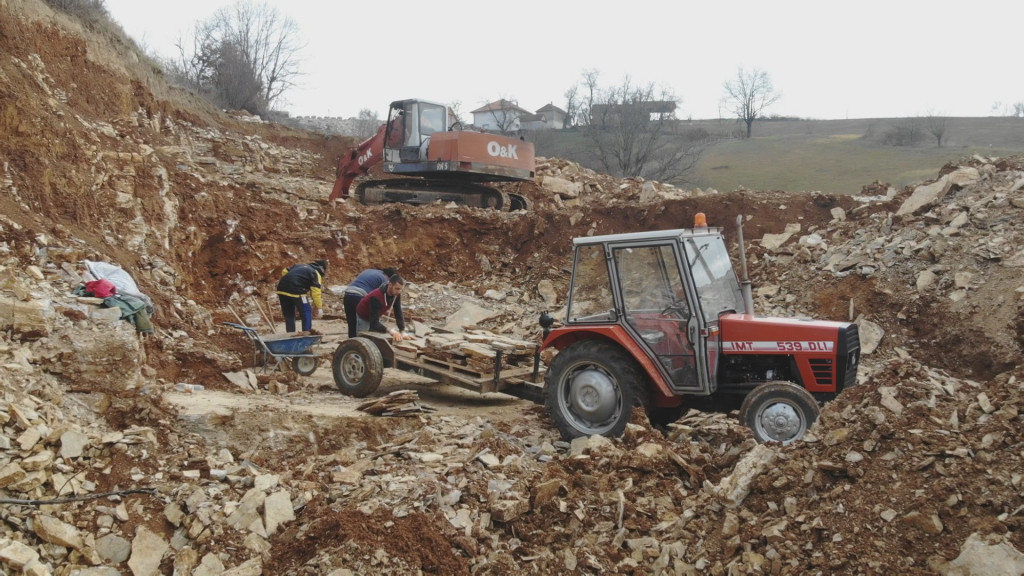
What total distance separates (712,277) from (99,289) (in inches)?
225

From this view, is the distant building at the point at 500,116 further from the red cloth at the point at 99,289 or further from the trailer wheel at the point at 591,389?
the trailer wheel at the point at 591,389

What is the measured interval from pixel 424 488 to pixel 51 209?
737 cm

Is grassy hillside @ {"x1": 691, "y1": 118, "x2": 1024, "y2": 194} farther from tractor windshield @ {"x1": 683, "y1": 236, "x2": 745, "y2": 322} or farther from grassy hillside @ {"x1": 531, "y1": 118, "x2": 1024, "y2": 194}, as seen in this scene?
tractor windshield @ {"x1": 683, "y1": 236, "x2": 745, "y2": 322}

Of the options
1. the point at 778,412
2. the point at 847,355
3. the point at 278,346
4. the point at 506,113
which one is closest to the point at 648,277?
the point at 778,412

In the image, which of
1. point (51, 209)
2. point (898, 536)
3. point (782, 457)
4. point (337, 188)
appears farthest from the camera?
point (337, 188)

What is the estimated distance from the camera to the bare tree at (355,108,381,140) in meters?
45.0

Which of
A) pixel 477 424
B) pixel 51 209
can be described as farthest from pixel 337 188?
pixel 477 424

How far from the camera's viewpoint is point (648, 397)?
20.9 ft

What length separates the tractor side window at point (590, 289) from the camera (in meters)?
6.63

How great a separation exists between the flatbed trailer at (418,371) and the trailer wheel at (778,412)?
231cm

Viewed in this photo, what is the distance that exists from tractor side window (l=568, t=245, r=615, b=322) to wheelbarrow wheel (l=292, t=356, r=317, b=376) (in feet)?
13.6

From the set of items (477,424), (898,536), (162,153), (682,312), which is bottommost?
(477,424)

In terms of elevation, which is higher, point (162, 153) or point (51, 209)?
point (162, 153)

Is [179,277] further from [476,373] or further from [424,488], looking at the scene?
[424,488]
